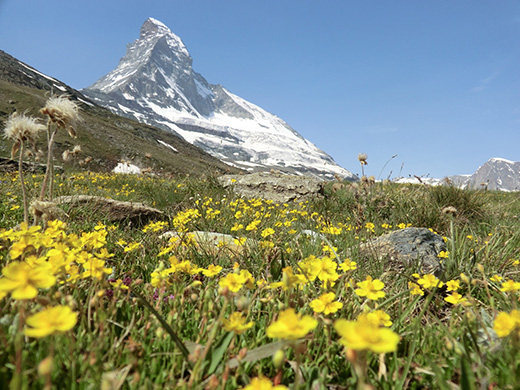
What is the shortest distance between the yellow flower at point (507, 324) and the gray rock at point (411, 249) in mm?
1461

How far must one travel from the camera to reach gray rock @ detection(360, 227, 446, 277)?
252 cm

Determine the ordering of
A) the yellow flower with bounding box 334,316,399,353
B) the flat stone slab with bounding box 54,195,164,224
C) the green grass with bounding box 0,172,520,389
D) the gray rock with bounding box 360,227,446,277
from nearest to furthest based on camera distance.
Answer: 1. the yellow flower with bounding box 334,316,399,353
2. the green grass with bounding box 0,172,520,389
3. the gray rock with bounding box 360,227,446,277
4. the flat stone slab with bounding box 54,195,164,224

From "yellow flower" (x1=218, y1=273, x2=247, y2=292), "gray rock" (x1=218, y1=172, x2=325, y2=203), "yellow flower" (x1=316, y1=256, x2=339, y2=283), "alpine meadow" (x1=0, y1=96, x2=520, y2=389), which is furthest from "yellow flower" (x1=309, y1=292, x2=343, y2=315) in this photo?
"gray rock" (x1=218, y1=172, x2=325, y2=203)

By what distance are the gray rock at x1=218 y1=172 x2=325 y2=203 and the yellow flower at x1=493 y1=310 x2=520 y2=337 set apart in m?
6.95

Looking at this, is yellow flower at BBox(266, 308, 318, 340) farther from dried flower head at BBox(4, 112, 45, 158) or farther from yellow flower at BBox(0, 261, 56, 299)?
dried flower head at BBox(4, 112, 45, 158)

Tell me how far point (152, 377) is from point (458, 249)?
2.63 m

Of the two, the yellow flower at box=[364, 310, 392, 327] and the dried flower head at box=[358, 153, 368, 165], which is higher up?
the dried flower head at box=[358, 153, 368, 165]

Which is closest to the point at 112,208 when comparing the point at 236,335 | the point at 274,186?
the point at 236,335

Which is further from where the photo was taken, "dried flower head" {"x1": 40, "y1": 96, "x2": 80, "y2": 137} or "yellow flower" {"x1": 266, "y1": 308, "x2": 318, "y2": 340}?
"dried flower head" {"x1": 40, "y1": 96, "x2": 80, "y2": 137}

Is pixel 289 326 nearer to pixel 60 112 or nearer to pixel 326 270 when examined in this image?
pixel 326 270

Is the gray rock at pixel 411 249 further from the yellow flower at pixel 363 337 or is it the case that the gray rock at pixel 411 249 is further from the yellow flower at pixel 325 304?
the yellow flower at pixel 363 337

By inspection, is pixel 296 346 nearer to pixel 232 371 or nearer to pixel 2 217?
pixel 232 371

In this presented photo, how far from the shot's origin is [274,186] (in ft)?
28.9

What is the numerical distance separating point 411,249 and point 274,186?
Answer: 6.23 m
